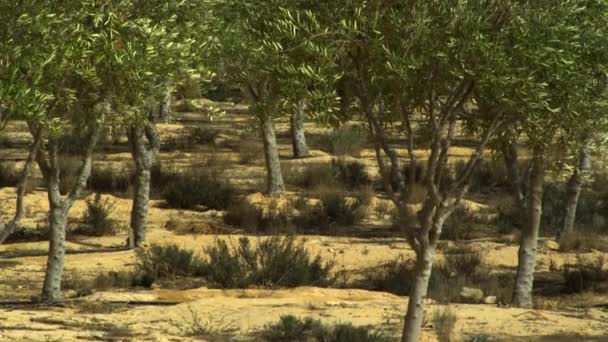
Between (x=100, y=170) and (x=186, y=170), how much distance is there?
2278 millimetres

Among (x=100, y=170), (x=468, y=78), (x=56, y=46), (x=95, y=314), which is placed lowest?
(x=95, y=314)

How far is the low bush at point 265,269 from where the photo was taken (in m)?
17.8

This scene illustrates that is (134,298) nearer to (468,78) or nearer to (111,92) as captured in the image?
(111,92)

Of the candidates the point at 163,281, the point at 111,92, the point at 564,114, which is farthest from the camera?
the point at 163,281

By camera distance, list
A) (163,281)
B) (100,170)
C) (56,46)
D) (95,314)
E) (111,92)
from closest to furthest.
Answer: (56,46)
(111,92)
(95,314)
(163,281)
(100,170)

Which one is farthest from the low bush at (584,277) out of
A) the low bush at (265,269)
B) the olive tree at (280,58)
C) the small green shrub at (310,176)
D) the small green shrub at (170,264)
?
the small green shrub at (310,176)

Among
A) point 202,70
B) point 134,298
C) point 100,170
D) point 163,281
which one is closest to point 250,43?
point 202,70

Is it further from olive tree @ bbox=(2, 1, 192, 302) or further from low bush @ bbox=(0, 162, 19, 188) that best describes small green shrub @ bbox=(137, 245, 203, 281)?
low bush @ bbox=(0, 162, 19, 188)

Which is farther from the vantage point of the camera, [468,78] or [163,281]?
[163,281]

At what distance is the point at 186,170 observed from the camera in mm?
30125

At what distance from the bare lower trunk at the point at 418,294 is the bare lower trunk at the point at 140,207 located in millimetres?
10373

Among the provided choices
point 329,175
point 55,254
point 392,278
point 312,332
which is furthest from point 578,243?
point 55,254

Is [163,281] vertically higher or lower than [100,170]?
lower

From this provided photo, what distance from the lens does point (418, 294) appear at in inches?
450
